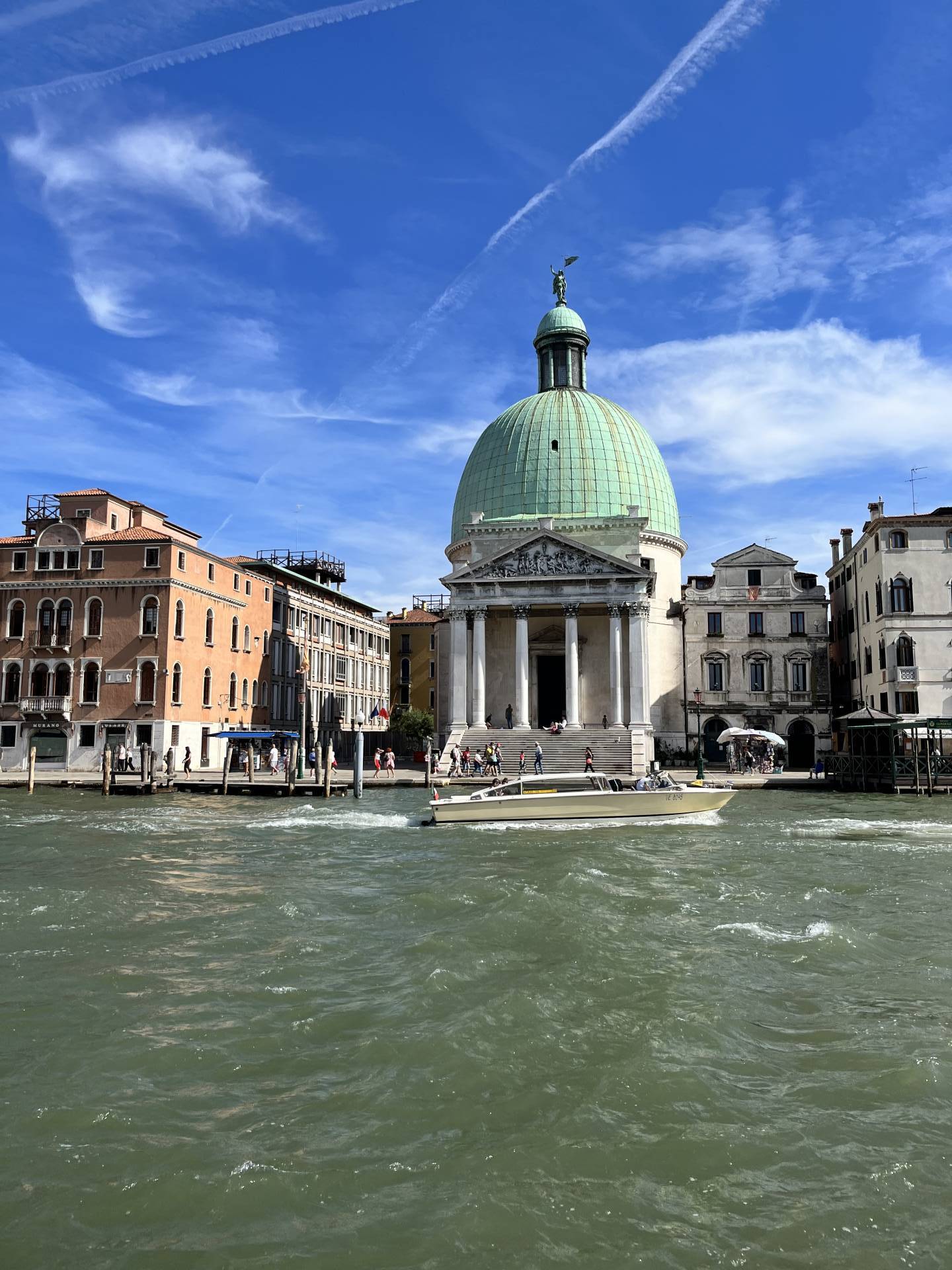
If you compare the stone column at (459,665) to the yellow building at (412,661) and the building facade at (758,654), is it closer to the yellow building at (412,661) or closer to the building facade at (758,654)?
the building facade at (758,654)

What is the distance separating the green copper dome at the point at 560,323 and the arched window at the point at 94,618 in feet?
99.1

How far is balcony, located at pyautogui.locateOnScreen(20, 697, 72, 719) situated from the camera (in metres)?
41.4

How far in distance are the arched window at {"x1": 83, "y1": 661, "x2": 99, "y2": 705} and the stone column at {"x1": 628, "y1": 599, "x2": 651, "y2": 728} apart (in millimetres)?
23182

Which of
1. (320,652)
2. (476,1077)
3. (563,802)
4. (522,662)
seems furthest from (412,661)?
(476,1077)

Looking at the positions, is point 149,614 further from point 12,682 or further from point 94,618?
point 12,682

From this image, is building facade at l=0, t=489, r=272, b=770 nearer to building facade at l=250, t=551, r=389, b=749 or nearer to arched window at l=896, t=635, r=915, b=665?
building facade at l=250, t=551, r=389, b=749

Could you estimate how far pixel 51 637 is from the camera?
139ft

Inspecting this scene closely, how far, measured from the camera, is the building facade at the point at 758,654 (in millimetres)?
48438

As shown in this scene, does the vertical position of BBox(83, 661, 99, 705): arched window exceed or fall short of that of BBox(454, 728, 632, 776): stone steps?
it exceeds it

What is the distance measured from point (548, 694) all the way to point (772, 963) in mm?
40288

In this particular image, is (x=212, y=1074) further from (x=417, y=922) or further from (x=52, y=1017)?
(x=417, y=922)

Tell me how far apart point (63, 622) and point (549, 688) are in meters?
23.3

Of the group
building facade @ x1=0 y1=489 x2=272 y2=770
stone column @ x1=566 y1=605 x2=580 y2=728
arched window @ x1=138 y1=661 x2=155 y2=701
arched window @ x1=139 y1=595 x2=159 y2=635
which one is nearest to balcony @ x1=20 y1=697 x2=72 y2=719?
building facade @ x1=0 y1=489 x2=272 y2=770

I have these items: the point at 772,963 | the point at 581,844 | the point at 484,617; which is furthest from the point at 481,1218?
the point at 484,617
